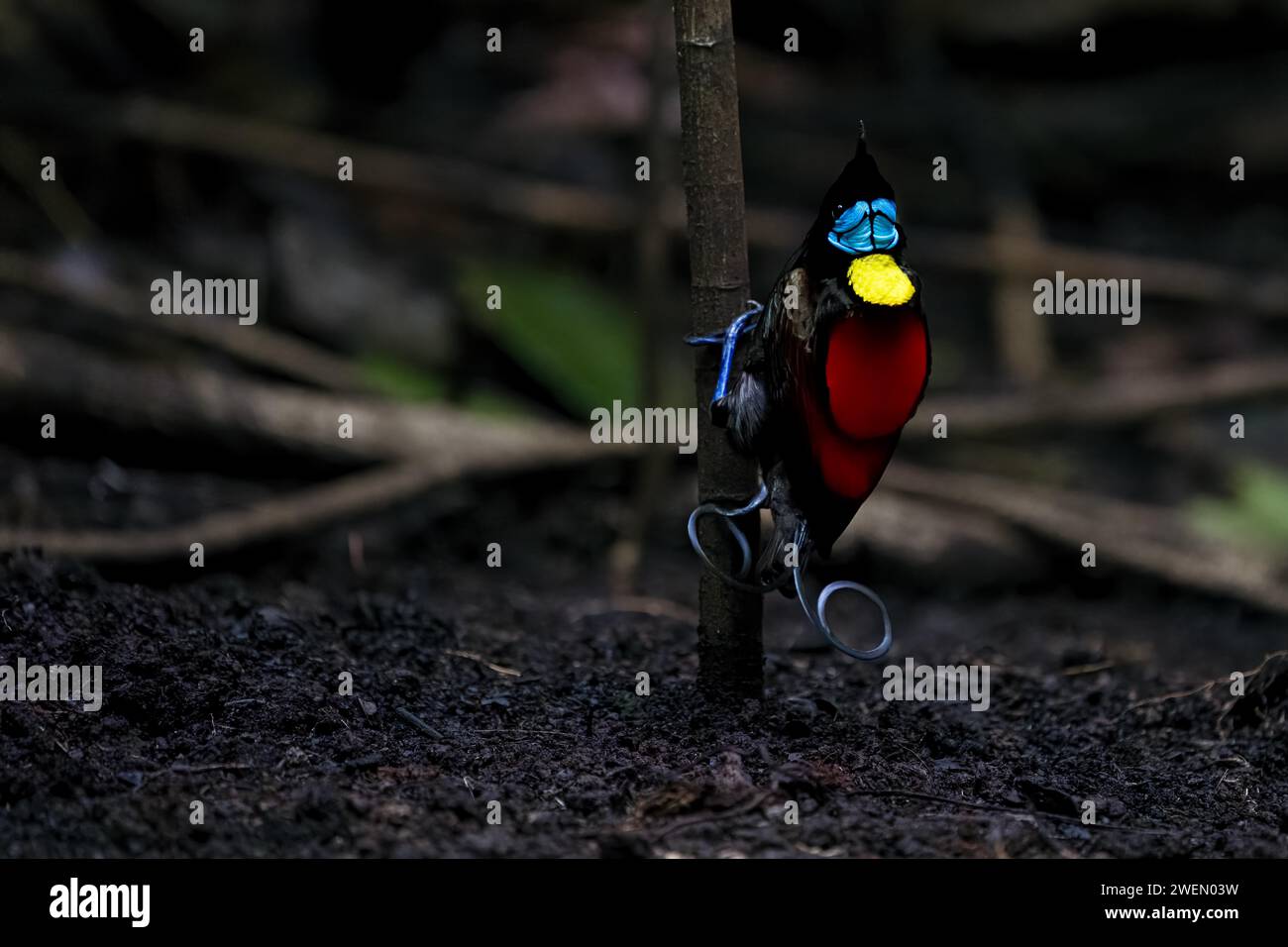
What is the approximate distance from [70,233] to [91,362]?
2384 millimetres

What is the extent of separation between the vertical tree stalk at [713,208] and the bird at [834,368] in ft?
0.47

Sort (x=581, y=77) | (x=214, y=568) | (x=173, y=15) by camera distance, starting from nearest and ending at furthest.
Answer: (x=214, y=568) → (x=173, y=15) → (x=581, y=77)

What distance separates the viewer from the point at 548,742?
3.19 m

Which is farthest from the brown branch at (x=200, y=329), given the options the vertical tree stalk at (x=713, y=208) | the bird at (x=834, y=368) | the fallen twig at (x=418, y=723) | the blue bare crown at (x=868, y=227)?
the blue bare crown at (x=868, y=227)

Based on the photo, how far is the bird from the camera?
2738 millimetres

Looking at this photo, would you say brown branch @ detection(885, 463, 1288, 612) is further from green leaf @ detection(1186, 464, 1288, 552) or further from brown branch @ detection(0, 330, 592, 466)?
brown branch @ detection(0, 330, 592, 466)

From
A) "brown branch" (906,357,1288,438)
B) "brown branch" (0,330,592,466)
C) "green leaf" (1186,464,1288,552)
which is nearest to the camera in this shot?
"brown branch" (0,330,592,466)

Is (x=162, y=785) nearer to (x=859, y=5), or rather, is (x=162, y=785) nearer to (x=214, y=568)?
(x=214, y=568)

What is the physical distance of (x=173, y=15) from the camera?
29.2 feet

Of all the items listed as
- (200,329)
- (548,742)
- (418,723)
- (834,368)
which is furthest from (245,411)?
(834,368)

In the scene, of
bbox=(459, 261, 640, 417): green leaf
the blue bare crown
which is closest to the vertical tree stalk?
the blue bare crown

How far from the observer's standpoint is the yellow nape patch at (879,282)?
2709 mm
